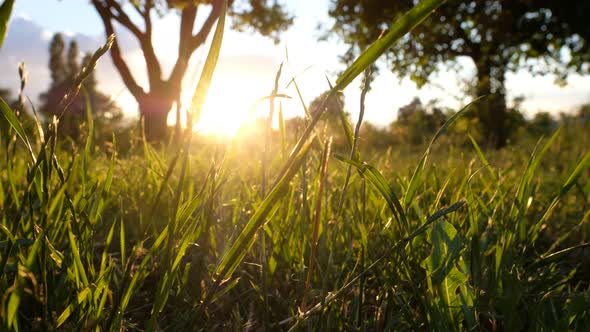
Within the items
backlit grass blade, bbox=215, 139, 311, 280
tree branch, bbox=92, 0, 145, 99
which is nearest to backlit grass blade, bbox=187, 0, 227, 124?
backlit grass blade, bbox=215, 139, 311, 280

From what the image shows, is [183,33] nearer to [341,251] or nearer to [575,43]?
[341,251]

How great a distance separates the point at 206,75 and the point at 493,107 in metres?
18.5

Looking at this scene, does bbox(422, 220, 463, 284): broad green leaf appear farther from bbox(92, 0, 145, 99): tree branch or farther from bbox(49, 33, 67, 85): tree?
bbox(49, 33, 67, 85): tree

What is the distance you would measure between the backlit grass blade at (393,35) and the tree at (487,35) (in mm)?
16662

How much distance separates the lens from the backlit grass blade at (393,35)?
435mm

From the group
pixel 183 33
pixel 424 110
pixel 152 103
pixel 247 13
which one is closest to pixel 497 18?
pixel 424 110

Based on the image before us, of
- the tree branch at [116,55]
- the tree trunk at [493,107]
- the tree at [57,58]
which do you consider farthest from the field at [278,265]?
the tree at [57,58]

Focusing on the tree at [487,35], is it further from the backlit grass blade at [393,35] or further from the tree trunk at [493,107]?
the backlit grass blade at [393,35]

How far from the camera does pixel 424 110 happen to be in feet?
57.1

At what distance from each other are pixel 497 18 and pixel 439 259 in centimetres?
2015

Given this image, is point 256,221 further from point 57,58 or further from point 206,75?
point 57,58

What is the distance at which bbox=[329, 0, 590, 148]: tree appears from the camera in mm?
17219

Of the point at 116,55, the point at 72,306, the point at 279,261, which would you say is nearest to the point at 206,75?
the point at 72,306

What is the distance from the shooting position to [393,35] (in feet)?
1.52
